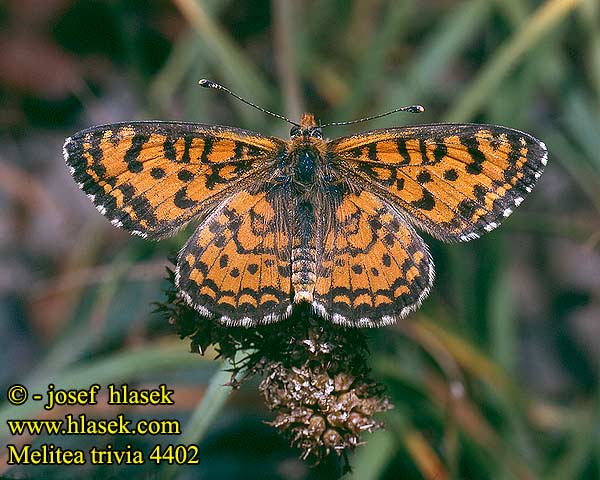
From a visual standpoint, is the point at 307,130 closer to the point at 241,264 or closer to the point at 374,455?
the point at 241,264

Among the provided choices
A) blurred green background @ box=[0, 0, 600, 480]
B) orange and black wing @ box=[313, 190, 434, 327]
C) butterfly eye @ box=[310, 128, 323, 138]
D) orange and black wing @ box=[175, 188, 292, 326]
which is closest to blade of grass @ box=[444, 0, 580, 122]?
blurred green background @ box=[0, 0, 600, 480]

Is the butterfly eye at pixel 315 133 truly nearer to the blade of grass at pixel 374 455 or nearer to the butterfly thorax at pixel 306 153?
the butterfly thorax at pixel 306 153

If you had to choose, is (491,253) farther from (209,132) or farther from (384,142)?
(209,132)

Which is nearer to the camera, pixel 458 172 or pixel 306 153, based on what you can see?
pixel 458 172

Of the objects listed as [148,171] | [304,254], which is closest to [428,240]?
[304,254]

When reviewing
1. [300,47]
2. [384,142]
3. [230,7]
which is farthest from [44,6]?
[384,142]

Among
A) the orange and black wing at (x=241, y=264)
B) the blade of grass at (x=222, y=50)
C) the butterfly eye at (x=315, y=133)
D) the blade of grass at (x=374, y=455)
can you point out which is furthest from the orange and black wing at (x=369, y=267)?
the blade of grass at (x=222, y=50)

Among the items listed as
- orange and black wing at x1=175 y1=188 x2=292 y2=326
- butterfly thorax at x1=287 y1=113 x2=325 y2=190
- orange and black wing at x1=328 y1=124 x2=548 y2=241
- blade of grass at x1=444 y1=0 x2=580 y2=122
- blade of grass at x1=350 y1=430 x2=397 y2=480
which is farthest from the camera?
blade of grass at x1=444 y1=0 x2=580 y2=122

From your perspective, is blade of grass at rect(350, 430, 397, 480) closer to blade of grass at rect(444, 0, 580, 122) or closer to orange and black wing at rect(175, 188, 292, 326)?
orange and black wing at rect(175, 188, 292, 326)
